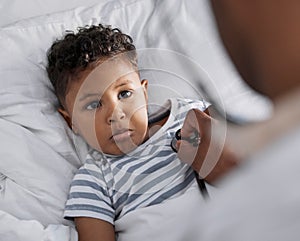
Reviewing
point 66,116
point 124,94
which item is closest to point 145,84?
point 124,94

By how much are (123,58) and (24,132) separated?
10.3 inches

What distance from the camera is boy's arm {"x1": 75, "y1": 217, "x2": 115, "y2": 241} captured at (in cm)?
107

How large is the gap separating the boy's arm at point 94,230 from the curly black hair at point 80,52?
11.0 inches

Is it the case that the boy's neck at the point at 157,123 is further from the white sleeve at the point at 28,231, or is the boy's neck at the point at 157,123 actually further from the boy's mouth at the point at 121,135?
the white sleeve at the point at 28,231

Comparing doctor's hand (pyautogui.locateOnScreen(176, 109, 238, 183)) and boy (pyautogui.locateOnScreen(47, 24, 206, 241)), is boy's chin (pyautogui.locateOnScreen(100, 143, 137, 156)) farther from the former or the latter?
doctor's hand (pyautogui.locateOnScreen(176, 109, 238, 183))

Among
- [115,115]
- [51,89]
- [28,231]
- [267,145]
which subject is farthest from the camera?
[51,89]

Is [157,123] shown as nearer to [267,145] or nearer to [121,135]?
[121,135]

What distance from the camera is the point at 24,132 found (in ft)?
3.96

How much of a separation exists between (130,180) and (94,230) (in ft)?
0.40

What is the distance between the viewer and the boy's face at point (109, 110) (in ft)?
3.78

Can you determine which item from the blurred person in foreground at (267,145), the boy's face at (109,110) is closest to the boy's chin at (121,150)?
the boy's face at (109,110)

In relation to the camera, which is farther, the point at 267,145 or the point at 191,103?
the point at 191,103

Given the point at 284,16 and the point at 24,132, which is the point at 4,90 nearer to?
the point at 24,132

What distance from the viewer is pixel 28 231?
1.05 metres
